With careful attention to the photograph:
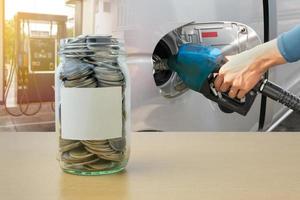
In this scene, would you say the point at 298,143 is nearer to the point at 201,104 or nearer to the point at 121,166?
the point at 121,166

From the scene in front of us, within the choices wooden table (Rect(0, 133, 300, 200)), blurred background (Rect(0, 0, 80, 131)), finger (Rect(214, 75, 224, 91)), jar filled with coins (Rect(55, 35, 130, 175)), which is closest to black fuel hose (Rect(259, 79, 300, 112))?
finger (Rect(214, 75, 224, 91))

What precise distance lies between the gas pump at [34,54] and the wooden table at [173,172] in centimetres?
97

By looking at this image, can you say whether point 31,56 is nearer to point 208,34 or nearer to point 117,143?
point 208,34

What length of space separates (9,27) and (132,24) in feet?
1.86

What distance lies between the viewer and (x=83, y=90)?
417mm

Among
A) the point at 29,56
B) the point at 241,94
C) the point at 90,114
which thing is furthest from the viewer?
the point at 29,56

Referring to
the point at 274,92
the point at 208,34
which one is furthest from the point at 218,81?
the point at 208,34

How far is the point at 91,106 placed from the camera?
418 mm

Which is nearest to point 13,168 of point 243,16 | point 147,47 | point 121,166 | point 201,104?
point 121,166

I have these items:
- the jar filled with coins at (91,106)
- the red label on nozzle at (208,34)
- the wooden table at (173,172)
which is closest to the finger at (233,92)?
the red label on nozzle at (208,34)

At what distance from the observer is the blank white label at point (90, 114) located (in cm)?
41

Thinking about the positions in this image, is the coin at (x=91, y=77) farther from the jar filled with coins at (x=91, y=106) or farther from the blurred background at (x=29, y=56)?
the blurred background at (x=29, y=56)

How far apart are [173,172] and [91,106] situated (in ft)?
0.42

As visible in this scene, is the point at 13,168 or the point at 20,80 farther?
the point at 20,80
